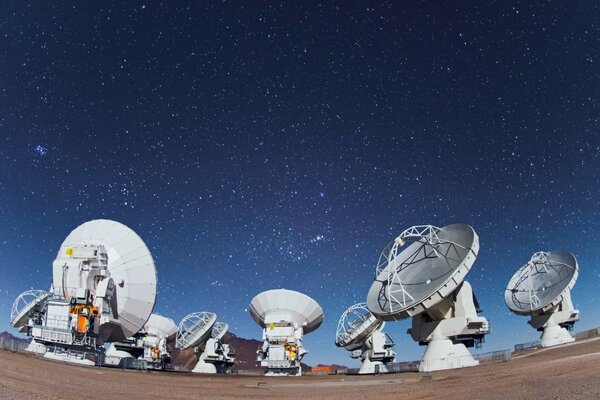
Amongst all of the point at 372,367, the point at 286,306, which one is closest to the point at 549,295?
the point at 372,367

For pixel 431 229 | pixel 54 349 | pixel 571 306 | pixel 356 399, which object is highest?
pixel 431 229

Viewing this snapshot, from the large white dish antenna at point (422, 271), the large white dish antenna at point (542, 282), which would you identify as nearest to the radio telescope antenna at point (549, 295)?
the large white dish antenna at point (542, 282)

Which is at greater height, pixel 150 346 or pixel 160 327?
pixel 160 327

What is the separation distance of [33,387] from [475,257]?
22.4 meters

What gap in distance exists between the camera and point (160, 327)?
5681 cm

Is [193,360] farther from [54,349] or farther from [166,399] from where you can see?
[166,399]

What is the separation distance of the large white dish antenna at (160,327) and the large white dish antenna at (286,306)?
786 inches

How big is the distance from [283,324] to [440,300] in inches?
727

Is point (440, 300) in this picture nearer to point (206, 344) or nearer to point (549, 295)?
point (549, 295)

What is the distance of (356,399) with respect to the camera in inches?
549

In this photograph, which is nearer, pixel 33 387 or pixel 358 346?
pixel 33 387

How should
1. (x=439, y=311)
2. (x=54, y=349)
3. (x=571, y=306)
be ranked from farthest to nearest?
1. (x=571, y=306)
2. (x=439, y=311)
3. (x=54, y=349)

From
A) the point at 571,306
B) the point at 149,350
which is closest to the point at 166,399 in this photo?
the point at 571,306

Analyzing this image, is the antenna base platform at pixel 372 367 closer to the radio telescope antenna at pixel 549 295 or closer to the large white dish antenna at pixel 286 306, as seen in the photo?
the large white dish antenna at pixel 286 306
